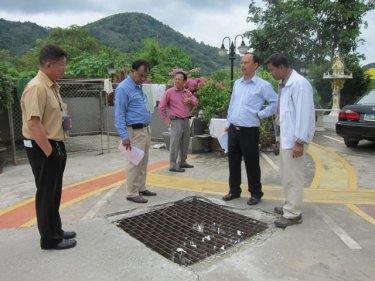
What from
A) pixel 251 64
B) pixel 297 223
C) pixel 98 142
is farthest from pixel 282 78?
pixel 98 142

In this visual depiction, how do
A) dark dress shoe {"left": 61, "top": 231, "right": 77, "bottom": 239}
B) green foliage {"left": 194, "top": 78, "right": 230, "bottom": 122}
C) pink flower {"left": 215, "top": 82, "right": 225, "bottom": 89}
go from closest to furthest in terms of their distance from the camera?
dark dress shoe {"left": 61, "top": 231, "right": 77, "bottom": 239}
green foliage {"left": 194, "top": 78, "right": 230, "bottom": 122}
pink flower {"left": 215, "top": 82, "right": 225, "bottom": 89}

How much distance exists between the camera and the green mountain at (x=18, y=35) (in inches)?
2005

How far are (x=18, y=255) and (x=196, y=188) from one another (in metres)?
2.95

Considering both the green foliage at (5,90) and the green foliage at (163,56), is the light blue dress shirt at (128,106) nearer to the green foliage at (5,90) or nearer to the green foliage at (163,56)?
the green foliage at (5,90)

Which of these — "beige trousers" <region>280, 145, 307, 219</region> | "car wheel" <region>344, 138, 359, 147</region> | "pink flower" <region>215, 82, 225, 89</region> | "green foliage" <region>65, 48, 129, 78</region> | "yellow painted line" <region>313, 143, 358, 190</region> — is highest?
"green foliage" <region>65, 48, 129, 78</region>

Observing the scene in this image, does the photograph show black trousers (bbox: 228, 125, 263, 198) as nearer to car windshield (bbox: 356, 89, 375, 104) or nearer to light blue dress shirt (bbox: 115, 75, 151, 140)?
light blue dress shirt (bbox: 115, 75, 151, 140)

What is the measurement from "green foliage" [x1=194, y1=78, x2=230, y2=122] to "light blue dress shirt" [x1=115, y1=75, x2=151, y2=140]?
3.71 m

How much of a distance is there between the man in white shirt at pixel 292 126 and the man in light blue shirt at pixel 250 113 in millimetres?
574

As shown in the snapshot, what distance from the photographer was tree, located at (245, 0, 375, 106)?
848 inches

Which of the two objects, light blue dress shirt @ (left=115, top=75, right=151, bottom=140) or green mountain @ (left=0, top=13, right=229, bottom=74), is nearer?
light blue dress shirt @ (left=115, top=75, right=151, bottom=140)

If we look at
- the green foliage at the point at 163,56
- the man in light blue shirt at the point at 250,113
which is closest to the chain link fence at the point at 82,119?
the man in light blue shirt at the point at 250,113

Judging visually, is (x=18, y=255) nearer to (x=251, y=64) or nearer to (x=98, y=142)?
(x=251, y=64)

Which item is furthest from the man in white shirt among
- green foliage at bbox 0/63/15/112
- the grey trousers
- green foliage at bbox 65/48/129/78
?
green foliage at bbox 65/48/129/78

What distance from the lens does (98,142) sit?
11.7 meters
